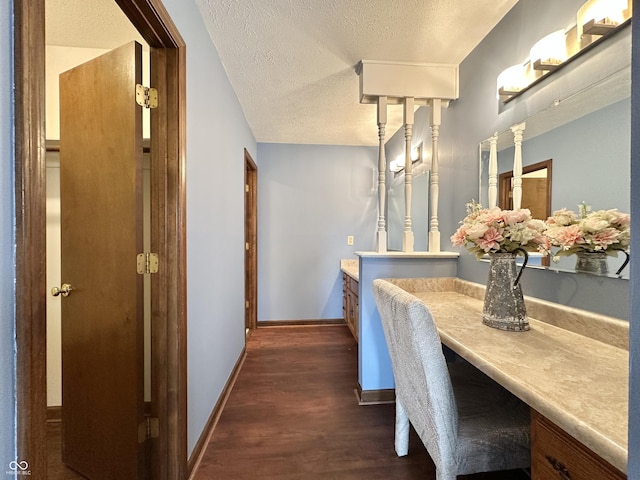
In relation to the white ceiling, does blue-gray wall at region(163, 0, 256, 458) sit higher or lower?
lower

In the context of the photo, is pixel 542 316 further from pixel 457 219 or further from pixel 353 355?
pixel 353 355

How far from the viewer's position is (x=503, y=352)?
92 centimetres

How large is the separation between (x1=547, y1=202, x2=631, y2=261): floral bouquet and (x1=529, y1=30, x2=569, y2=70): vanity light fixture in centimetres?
66

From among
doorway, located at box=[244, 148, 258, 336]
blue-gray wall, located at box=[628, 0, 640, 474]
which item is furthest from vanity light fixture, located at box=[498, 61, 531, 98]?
doorway, located at box=[244, 148, 258, 336]

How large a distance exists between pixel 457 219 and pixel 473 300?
1.96 ft

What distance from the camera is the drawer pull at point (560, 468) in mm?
632

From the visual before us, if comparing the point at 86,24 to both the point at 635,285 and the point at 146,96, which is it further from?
the point at 635,285

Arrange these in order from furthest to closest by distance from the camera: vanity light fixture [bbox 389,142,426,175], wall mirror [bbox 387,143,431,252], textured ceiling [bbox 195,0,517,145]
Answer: vanity light fixture [bbox 389,142,426,175], wall mirror [bbox 387,143,431,252], textured ceiling [bbox 195,0,517,145]

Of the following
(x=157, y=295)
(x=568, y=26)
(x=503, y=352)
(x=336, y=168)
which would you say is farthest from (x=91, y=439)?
(x=336, y=168)

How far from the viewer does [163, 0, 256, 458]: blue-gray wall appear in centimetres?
132

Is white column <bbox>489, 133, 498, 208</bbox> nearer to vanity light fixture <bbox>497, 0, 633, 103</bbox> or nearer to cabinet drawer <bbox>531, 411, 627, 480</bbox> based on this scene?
vanity light fixture <bbox>497, 0, 633, 103</bbox>

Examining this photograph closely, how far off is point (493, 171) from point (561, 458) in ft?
4.56

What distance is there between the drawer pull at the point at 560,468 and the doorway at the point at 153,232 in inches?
45.8

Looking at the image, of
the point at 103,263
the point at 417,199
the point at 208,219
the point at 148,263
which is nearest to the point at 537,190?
the point at 417,199
